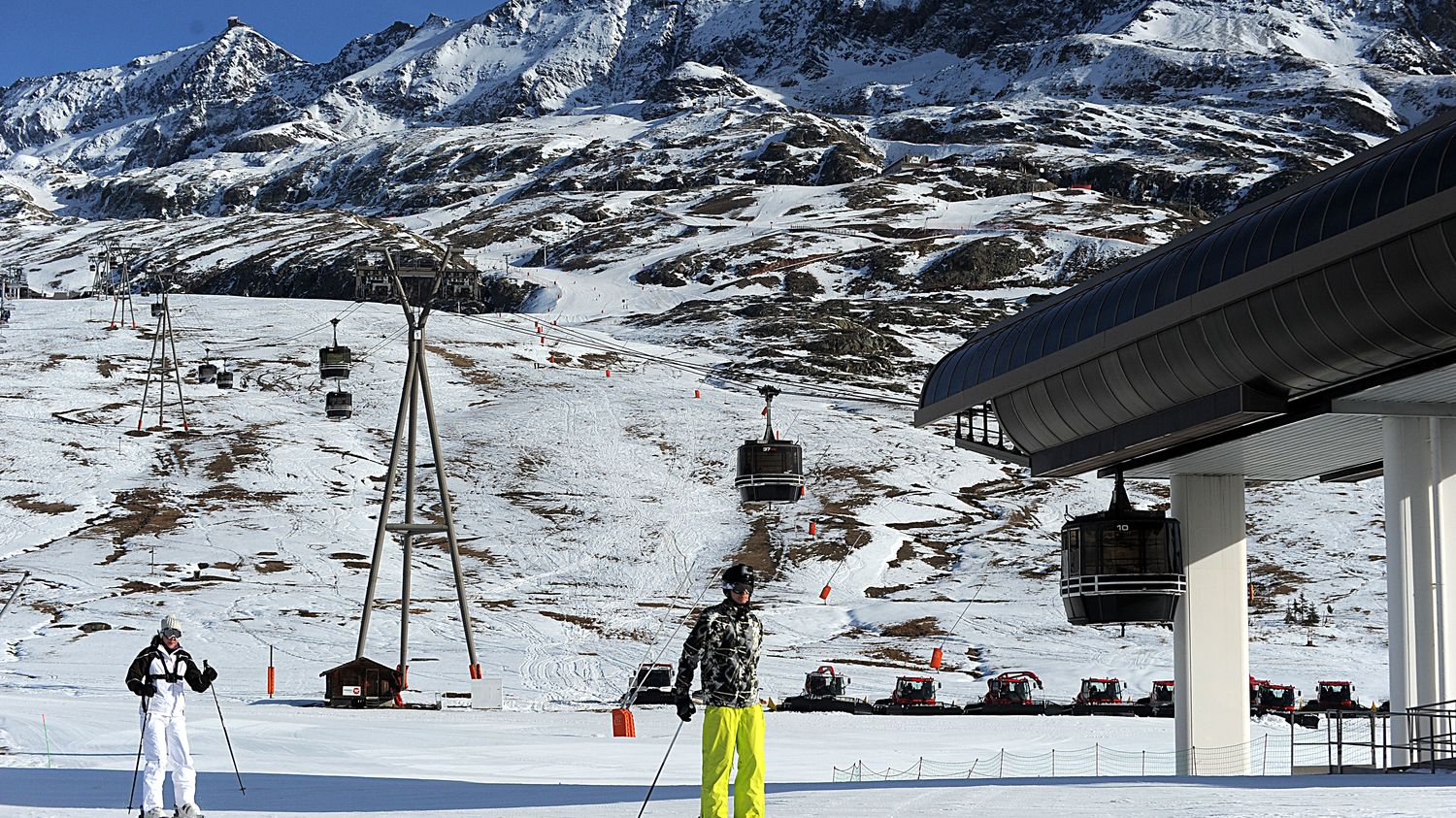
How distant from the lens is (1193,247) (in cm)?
2061

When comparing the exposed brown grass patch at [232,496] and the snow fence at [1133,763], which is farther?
the exposed brown grass patch at [232,496]

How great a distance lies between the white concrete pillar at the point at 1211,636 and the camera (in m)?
24.2

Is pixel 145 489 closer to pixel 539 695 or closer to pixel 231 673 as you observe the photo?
pixel 231 673

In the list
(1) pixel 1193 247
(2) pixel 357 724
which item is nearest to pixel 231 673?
(2) pixel 357 724

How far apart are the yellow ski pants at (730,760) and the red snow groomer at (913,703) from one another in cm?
3114

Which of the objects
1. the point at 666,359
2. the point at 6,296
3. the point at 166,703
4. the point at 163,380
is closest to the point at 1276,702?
the point at 166,703

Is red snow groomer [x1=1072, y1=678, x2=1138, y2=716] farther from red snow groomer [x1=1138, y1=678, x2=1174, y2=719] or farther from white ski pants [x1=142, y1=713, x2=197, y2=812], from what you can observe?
white ski pants [x1=142, y1=713, x2=197, y2=812]

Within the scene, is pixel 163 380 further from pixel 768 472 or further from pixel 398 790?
pixel 398 790

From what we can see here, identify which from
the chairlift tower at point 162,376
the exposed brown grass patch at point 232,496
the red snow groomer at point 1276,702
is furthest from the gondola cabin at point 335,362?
the red snow groomer at point 1276,702

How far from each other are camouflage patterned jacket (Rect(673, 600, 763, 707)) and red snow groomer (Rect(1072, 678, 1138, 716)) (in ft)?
105

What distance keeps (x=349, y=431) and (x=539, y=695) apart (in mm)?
44597

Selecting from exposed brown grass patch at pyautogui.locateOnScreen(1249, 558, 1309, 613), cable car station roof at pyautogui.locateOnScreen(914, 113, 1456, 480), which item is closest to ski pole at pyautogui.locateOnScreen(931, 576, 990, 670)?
exposed brown grass patch at pyautogui.locateOnScreen(1249, 558, 1309, 613)

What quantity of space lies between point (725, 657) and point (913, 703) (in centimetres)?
3235

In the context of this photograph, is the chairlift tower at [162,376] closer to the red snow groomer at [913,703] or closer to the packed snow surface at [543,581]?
the packed snow surface at [543,581]
